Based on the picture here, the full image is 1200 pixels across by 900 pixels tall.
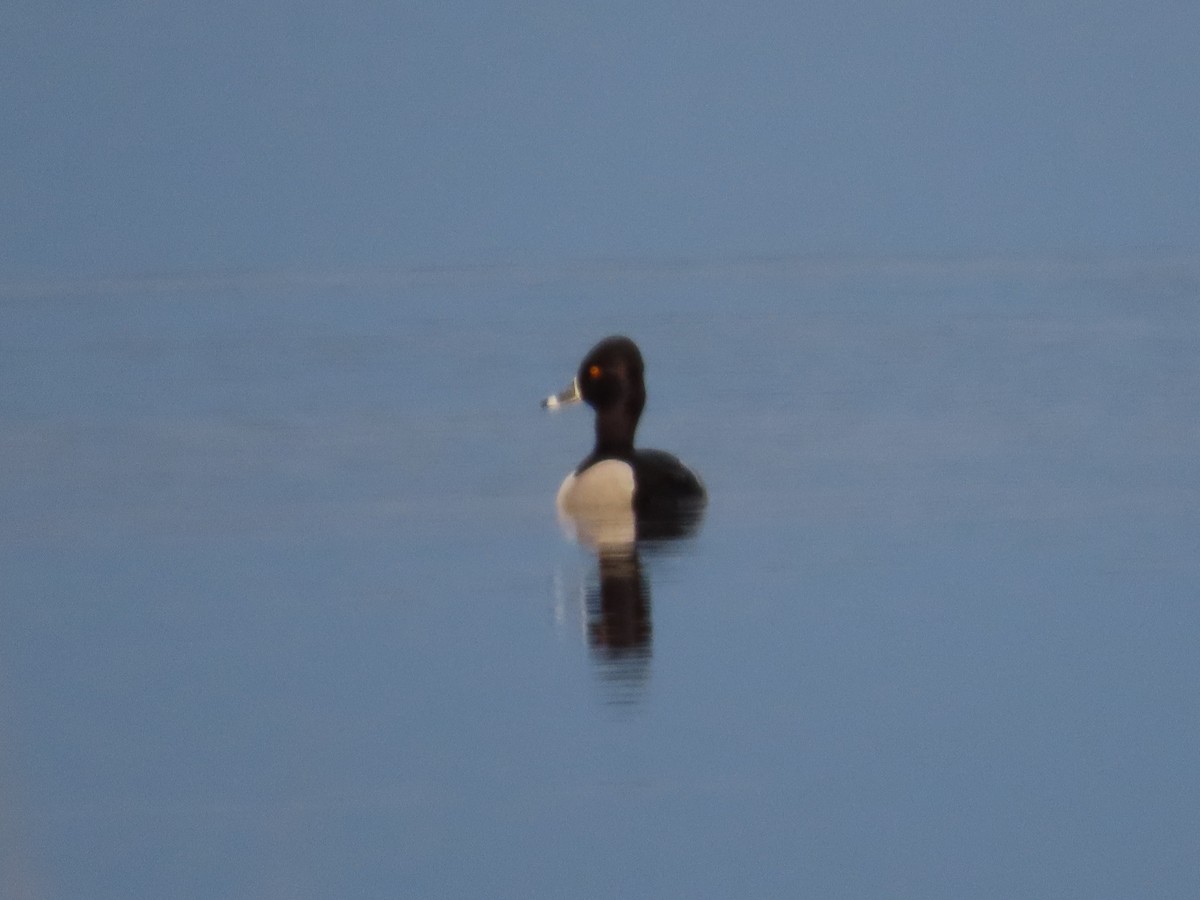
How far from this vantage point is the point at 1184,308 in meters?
54.3

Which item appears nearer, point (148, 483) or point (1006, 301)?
point (148, 483)

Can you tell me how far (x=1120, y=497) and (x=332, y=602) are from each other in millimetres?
5975

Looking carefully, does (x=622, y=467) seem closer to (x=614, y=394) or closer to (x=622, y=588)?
(x=614, y=394)

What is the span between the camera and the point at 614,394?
19.3 metres

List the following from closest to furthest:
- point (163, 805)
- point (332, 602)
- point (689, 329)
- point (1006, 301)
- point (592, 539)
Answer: point (163, 805), point (332, 602), point (592, 539), point (689, 329), point (1006, 301)

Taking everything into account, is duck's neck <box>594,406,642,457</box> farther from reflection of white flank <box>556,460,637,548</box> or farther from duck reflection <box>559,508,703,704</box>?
duck reflection <box>559,508,703,704</box>

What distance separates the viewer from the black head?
19.3 metres

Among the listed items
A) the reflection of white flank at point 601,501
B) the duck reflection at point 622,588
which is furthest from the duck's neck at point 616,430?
the duck reflection at point 622,588

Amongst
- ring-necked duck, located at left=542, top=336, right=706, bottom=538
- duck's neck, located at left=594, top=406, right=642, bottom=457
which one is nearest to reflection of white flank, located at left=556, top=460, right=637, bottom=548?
ring-necked duck, located at left=542, top=336, right=706, bottom=538

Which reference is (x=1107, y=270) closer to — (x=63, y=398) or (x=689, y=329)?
(x=689, y=329)

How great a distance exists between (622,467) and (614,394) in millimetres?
510

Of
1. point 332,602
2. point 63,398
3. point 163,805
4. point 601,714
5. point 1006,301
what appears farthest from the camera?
point 1006,301

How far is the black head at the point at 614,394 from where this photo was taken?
19312mm

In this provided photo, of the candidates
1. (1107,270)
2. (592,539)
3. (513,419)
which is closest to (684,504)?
(592,539)
